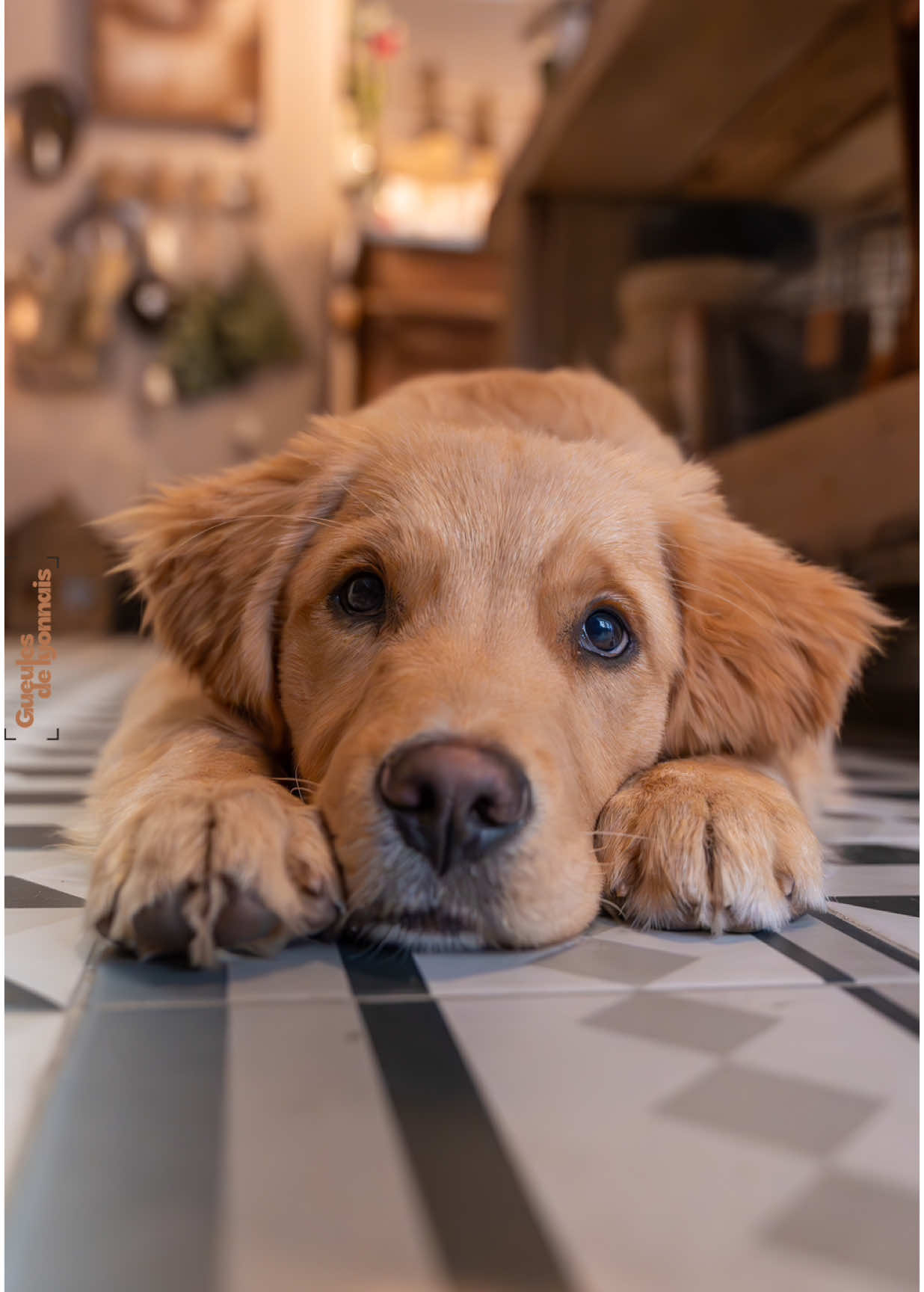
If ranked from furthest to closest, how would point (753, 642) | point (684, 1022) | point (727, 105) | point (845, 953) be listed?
point (727, 105)
point (753, 642)
point (845, 953)
point (684, 1022)

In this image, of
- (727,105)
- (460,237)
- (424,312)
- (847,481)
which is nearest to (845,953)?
(847,481)

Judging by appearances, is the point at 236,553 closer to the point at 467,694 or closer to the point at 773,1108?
the point at 467,694

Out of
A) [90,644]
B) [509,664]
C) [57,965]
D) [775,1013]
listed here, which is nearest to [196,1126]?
[57,965]

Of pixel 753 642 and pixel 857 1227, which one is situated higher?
pixel 753 642

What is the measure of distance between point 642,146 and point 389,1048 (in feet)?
17.9

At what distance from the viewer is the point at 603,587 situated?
1.75 meters

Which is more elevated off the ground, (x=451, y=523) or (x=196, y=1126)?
(x=451, y=523)

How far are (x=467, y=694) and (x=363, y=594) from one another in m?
0.42

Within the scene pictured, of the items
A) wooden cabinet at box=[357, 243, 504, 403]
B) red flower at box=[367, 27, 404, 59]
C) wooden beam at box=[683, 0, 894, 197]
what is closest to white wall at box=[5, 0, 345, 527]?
red flower at box=[367, 27, 404, 59]

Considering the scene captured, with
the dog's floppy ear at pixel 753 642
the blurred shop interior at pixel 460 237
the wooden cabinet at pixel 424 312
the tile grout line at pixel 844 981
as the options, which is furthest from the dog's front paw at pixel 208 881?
the wooden cabinet at pixel 424 312

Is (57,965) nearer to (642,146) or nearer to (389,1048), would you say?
(389,1048)

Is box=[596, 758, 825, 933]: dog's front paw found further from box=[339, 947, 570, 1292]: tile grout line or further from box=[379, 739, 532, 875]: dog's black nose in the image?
box=[339, 947, 570, 1292]: tile grout line

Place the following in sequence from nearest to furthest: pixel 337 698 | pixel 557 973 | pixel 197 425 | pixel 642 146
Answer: pixel 557 973 → pixel 337 698 → pixel 642 146 → pixel 197 425

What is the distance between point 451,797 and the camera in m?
1.24
